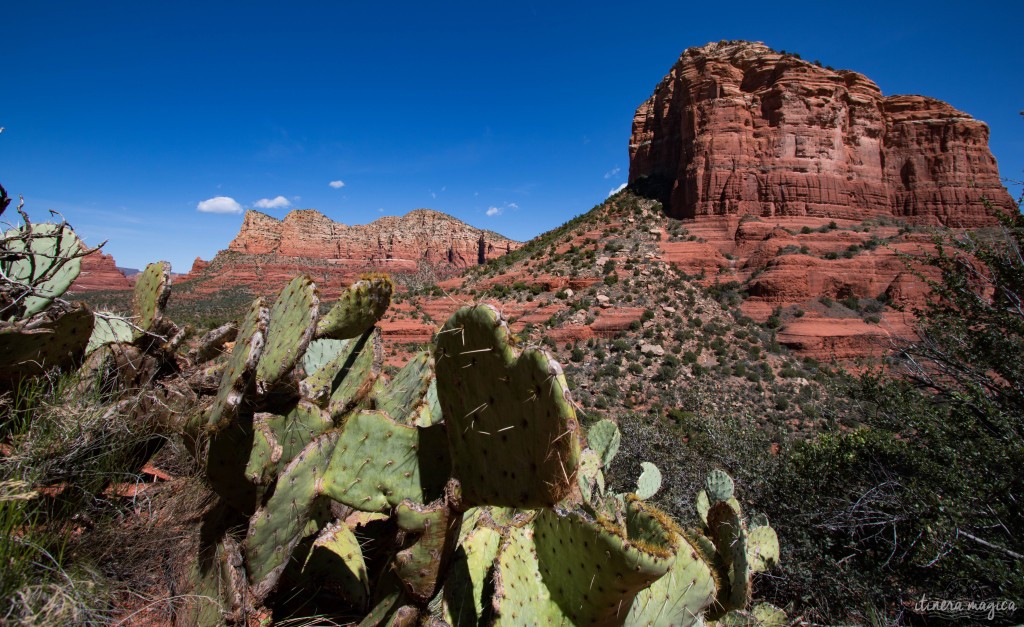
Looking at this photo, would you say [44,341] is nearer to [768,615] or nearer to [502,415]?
[502,415]

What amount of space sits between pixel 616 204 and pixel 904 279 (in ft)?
56.5

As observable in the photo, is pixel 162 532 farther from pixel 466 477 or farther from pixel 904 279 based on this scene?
pixel 904 279

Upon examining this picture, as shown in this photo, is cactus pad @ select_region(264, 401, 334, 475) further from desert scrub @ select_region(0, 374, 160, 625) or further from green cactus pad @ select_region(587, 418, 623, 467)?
green cactus pad @ select_region(587, 418, 623, 467)

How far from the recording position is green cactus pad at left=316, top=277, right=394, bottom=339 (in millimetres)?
2787

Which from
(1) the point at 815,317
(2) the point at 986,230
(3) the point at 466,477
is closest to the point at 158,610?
(3) the point at 466,477

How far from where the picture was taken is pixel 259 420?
2453mm

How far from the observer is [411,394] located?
316cm

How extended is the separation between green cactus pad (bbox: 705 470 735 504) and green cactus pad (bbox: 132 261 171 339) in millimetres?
4281

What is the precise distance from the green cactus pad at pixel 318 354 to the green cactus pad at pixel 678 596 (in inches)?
124

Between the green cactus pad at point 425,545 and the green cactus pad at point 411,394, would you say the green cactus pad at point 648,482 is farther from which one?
the green cactus pad at point 425,545

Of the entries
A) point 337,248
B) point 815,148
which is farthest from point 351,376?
point 337,248

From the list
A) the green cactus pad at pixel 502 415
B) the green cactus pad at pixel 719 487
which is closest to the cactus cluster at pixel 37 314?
the green cactus pad at pixel 502 415

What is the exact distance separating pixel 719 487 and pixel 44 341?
4590 mm

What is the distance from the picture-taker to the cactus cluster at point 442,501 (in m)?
1.71
